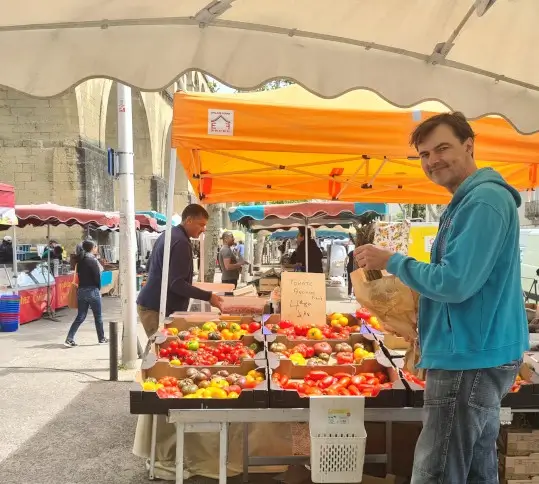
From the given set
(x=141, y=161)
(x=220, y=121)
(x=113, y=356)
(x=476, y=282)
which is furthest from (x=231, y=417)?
(x=141, y=161)

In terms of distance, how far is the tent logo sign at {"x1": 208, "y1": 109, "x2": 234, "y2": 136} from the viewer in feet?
13.2

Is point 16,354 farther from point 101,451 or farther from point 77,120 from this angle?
point 77,120

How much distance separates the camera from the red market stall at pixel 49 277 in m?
11.3

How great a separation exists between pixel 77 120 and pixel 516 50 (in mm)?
16544

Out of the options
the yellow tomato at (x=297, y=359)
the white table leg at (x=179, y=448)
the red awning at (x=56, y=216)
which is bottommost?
the white table leg at (x=179, y=448)

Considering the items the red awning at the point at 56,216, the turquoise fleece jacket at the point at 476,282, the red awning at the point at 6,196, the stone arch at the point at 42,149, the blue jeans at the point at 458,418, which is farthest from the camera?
the stone arch at the point at 42,149

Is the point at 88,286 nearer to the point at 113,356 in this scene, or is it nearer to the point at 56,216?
the point at 113,356

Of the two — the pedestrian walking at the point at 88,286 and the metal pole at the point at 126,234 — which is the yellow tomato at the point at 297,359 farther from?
the pedestrian walking at the point at 88,286

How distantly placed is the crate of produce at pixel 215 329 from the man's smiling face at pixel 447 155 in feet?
7.59

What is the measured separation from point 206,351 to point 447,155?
2.36m

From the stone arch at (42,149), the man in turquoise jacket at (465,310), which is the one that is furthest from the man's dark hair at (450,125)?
the stone arch at (42,149)

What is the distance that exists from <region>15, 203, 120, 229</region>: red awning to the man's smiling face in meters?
11.7

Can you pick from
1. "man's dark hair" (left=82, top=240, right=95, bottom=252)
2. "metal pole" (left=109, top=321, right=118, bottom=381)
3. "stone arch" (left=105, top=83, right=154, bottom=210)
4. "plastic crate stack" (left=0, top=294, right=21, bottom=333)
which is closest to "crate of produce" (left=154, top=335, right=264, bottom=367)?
"metal pole" (left=109, top=321, right=118, bottom=381)

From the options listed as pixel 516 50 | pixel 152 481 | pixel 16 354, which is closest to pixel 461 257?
pixel 516 50
